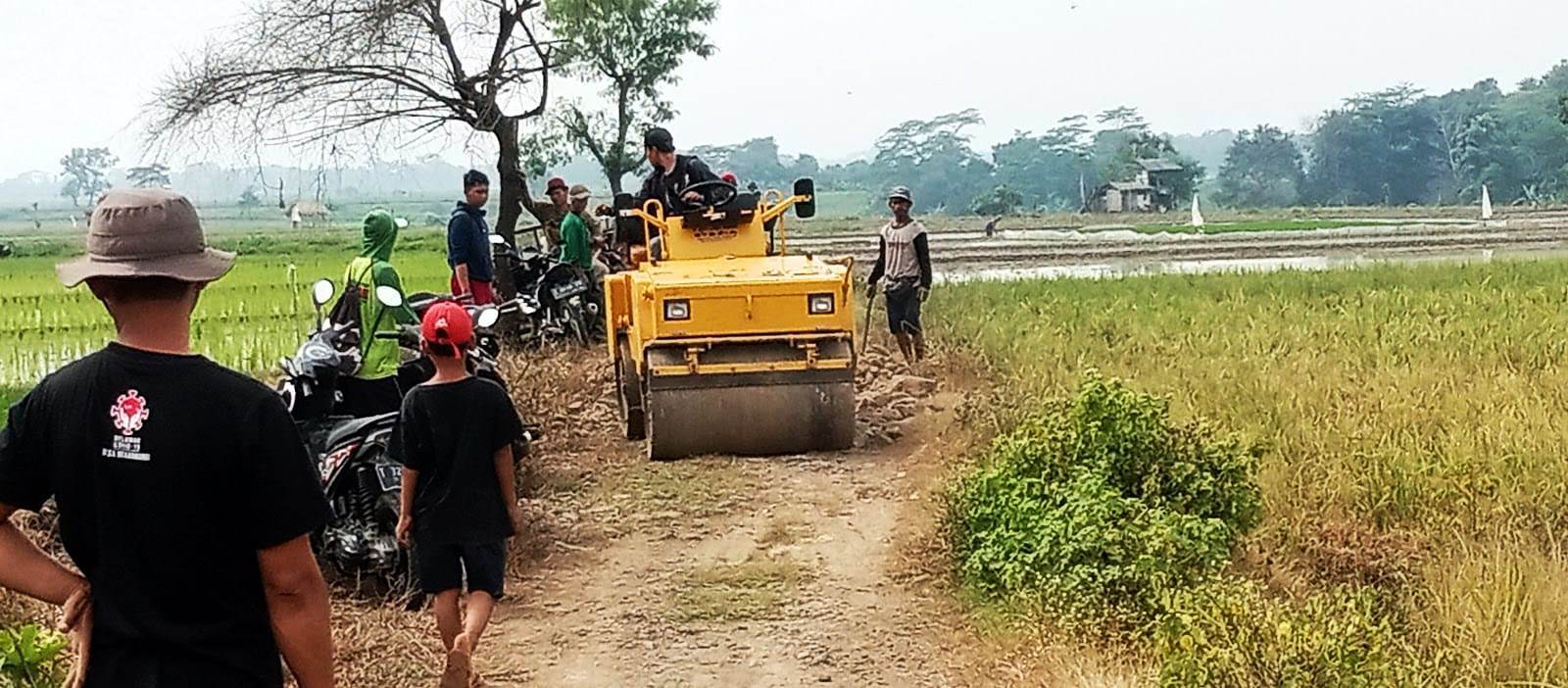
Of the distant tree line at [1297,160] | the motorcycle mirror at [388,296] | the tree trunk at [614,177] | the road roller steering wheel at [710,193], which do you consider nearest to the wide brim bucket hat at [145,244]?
the motorcycle mirror at [388,296]

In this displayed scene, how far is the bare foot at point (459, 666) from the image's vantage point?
16.9 ft

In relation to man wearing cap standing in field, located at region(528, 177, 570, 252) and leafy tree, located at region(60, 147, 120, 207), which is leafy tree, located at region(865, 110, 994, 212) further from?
man wearing cap standing in field, located at region(528, 177, 570, 252)

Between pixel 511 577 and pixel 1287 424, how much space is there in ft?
14.0

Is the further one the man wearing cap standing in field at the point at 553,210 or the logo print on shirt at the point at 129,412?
the man wearing cap standing in field at the point at 553,210

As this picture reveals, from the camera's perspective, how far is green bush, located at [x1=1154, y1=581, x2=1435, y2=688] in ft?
14.5

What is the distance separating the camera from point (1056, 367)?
1177cm

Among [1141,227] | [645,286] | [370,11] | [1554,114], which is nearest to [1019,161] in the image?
[1554,114]

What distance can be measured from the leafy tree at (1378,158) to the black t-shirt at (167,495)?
76204mm

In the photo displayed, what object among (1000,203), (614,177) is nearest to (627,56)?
(614,177)

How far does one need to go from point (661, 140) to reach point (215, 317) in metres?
9.90

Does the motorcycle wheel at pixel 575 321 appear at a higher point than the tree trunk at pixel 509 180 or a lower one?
lower

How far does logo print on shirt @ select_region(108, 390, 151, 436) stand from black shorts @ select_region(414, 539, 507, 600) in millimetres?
2764

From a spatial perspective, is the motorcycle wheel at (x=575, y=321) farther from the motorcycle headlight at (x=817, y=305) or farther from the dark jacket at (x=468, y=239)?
the motorcycle headlight at (x=817, y=305)

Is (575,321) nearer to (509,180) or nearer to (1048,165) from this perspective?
(509,180)
